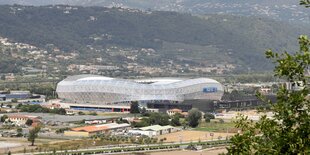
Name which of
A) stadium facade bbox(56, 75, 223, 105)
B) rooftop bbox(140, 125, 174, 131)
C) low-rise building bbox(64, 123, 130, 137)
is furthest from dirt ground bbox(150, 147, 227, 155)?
stadium facade bbox(56, 75, 223, 105)

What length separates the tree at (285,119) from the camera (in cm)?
1339

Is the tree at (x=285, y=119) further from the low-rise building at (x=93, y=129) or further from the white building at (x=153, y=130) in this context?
the white building at (x=153, y=130)

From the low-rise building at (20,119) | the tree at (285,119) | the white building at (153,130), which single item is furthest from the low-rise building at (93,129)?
the tree at (285,119)

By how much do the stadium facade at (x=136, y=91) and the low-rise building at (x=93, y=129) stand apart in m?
22.3

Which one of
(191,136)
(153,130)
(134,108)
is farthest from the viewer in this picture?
(134,108)

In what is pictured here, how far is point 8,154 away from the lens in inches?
2073

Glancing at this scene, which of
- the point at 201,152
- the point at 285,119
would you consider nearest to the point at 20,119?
the point at 201,152

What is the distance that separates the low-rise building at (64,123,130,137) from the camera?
66938 mm

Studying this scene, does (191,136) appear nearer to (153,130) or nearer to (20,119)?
(153,130)

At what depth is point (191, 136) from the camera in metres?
67.2

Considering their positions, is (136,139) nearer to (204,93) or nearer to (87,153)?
(87,153)

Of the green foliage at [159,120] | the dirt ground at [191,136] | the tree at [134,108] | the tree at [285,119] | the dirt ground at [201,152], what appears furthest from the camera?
the tree at [134,108]

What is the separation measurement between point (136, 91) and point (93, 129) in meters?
27.4

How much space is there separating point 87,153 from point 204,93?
44.4 m
